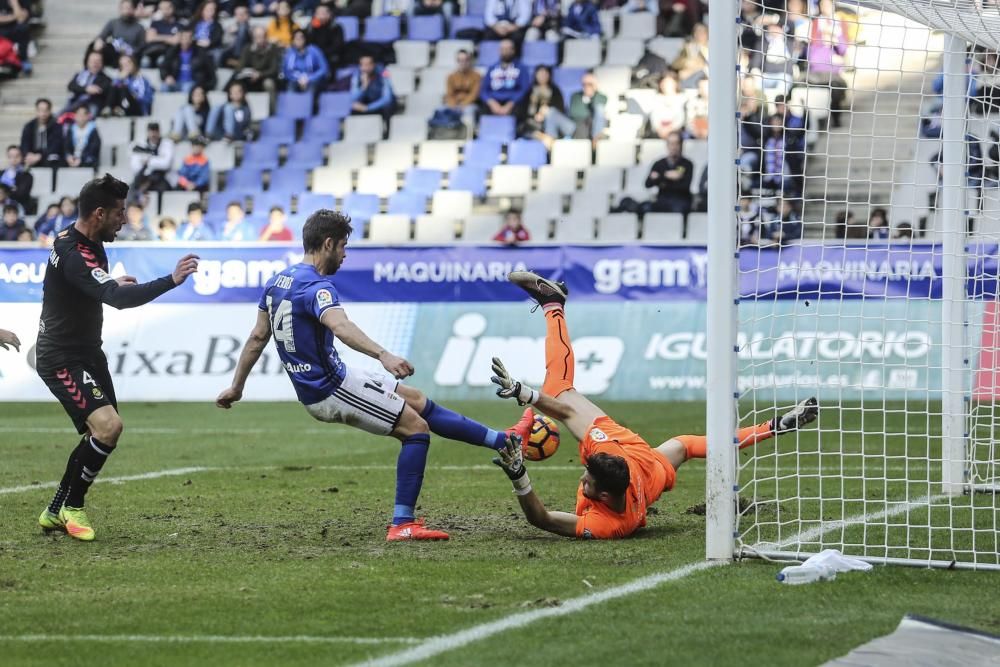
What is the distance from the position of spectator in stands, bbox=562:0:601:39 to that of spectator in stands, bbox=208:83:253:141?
5930 mm

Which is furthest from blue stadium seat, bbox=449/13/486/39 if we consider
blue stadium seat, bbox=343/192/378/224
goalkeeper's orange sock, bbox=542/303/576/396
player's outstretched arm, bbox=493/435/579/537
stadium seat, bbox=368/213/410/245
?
player's outstretched arm, bbox=493/435/579/537

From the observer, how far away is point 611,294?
1850 cm

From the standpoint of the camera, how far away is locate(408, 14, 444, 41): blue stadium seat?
2720cm

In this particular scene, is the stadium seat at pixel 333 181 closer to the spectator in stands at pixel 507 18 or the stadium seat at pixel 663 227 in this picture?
the spectator in stands at pixel 507 18

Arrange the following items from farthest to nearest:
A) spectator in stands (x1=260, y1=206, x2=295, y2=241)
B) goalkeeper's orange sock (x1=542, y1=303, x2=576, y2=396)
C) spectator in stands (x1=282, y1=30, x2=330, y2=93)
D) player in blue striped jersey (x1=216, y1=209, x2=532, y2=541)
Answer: spectator in stands (x1=282, y1=30, x2=330, y2=93), spectator in stands (x1=260, y1=206, x2=295, y2=241), goalkeeper's orange sock (x1=542, y1=303, x2=576, y2=396), player in blue striped jersey (x1=216, y1=209, x2=532, y2=541)

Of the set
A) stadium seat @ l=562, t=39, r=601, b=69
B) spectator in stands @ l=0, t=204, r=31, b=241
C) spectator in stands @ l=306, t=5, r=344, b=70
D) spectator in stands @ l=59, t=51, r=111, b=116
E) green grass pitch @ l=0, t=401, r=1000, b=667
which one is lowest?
green grass pitch @ l=0, t=401, r=1000, b=667

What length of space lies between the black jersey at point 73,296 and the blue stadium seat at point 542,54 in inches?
701

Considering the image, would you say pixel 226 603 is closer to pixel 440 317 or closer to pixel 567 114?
pixel 440 317

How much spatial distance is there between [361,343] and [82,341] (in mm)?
2086

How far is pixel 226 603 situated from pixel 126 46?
23.1 m

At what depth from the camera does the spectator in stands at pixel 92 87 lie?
87.8 feet

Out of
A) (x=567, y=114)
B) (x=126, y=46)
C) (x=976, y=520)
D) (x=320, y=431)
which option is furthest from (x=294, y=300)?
(x=126, y=46)

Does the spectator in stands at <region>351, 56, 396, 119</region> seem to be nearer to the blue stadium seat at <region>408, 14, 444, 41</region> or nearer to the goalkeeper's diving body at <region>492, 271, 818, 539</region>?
the blue stadium seat at <region>408, 14, 444, 41</region>

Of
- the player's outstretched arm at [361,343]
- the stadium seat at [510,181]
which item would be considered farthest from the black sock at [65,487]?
the stadium seat at [510,181]
